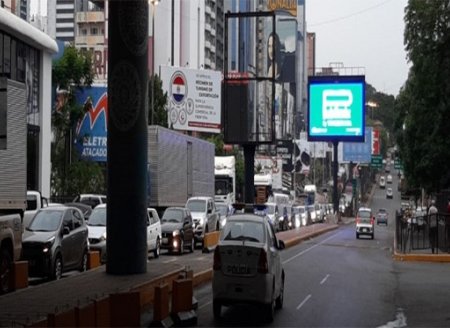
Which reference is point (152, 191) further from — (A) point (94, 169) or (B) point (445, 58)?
(B) point (445, 58)

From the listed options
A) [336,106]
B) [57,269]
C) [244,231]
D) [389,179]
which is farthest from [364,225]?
[389,179]

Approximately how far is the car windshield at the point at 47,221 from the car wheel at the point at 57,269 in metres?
0.86

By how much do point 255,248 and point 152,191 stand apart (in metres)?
21.2

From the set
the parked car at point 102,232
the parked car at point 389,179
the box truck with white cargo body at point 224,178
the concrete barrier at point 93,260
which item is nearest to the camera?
the concrete barrier at point 93,260

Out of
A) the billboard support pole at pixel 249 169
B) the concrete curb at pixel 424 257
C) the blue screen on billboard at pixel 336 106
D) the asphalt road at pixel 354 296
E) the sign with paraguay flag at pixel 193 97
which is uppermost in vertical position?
the sign with paraguay flag at pixel 193 97

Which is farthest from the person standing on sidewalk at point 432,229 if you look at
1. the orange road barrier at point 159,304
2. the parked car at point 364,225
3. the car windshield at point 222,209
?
the orange road barrier at point 159,304

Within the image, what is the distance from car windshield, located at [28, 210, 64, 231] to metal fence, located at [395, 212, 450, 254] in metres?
18.3

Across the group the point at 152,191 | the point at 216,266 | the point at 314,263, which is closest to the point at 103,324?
the point at 216,266

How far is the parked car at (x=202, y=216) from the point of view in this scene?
119ft

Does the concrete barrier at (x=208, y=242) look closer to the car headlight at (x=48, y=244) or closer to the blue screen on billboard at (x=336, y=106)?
the car headlight at (x=48, y=244)

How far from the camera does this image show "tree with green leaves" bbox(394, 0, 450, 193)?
46781 millimetres

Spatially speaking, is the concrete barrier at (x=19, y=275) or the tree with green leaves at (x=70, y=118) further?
the tree with green leaves at (x=70, y=118)

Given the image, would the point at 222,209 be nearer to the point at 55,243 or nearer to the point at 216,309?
the point at 55,243

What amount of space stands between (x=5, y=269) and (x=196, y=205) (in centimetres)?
2079
